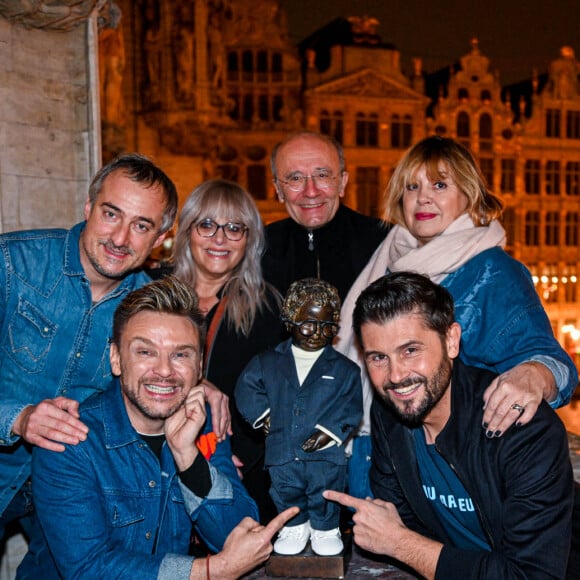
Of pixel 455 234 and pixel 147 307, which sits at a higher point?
pixel 455 234

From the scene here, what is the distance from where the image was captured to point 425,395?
2330 millimetres

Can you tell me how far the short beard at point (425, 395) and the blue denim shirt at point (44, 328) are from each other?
1316mm

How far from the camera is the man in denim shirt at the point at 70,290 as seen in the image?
2.83m

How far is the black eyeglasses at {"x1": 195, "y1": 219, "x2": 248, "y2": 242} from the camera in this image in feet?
10.6

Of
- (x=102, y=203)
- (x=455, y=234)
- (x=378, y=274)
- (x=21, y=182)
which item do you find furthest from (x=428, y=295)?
(x=21, y=182)

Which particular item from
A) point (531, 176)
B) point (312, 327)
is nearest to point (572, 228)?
point (531, 176)

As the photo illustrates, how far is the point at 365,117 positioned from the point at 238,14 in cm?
528

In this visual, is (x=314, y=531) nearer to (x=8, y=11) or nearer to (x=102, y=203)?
(x=102, y=203)

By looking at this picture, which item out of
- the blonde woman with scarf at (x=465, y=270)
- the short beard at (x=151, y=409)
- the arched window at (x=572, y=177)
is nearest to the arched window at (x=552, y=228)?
the arched window at (x=572, y=177)

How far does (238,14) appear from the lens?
20.6m

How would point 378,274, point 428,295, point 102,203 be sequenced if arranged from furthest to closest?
point 378,274 < point 102,203 < point 428,295

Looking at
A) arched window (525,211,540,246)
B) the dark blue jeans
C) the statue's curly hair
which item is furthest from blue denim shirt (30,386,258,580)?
arched window (525,211,540,246)

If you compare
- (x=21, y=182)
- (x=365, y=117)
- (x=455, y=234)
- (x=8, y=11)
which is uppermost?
(x=365, y=117)

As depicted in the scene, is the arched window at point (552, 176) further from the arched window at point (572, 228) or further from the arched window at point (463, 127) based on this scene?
the arched window at point (463, 127)
